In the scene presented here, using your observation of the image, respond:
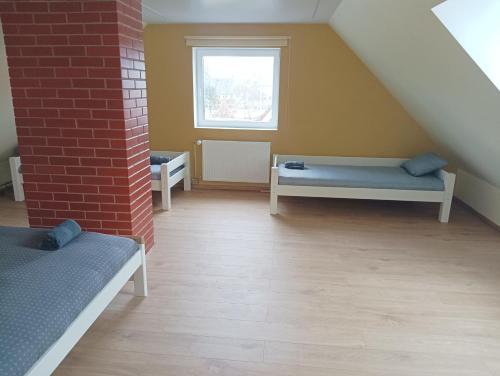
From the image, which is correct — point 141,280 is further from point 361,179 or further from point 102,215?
point 361,179

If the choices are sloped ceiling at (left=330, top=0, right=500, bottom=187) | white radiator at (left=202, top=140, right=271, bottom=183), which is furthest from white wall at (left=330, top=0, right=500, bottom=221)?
white radiator at (left=202, top=140, right=271, bottom=183)

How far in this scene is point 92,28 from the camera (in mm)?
2207

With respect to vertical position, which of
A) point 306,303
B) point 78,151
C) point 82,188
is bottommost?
point 306,303

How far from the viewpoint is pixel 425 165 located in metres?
3.85

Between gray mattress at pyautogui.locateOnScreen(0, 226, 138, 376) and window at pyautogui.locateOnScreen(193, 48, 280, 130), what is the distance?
2.85 meters

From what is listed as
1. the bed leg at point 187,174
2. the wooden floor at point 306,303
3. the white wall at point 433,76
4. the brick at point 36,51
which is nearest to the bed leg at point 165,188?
the wooden floor at point 306,303

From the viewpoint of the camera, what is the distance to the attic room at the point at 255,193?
5.90 ft

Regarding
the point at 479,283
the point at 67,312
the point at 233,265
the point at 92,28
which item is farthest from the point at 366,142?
the point at 67,312

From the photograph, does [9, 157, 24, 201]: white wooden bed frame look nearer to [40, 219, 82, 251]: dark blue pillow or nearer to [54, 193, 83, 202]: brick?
[54, 193, 83, 202]: brick

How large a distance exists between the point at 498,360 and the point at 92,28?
9.43 feet

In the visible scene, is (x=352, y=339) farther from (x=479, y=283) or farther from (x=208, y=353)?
(x=479, y=283)

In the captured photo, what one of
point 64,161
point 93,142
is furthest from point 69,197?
point 93,142

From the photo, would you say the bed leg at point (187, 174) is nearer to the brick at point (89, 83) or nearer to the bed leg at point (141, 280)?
the brick at point (89, 83)

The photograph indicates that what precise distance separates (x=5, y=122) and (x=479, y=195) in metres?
5.04
